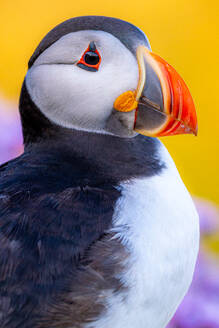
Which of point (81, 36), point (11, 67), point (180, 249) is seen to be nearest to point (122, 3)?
point (11, 67)

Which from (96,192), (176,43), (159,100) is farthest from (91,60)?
(176,43)

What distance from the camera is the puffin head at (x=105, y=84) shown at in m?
1.28

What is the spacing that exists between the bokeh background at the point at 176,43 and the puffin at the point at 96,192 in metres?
1.34

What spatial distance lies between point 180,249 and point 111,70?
1.34 ft

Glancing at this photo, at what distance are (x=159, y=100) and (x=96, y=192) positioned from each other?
24cm

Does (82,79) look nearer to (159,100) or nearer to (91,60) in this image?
(91,60)

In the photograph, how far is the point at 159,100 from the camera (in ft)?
4.19

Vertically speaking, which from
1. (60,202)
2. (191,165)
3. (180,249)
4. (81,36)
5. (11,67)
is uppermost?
(81,36)

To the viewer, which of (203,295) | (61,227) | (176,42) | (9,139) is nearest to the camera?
(61,227)

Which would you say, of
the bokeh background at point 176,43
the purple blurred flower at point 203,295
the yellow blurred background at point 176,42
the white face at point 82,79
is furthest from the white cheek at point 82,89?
the yellow blurred background at point 176,42

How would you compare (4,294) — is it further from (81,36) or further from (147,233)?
(81,36)

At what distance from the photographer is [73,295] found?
114 cm

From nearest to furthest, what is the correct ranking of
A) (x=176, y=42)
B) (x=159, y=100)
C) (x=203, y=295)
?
(x=159, y=100)
(x=203, y=295)
(x=176, y=42)

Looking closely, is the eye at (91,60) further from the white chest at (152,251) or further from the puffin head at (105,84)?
the white chest at (152,251)
